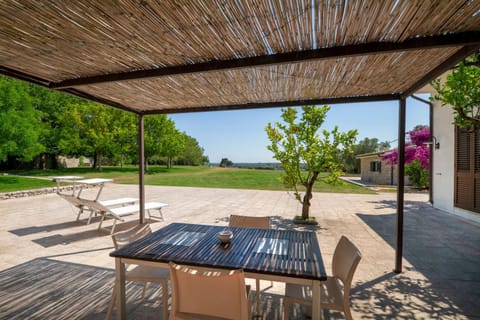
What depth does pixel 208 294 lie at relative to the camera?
62.6 inches

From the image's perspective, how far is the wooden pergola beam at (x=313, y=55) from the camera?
1.89 m

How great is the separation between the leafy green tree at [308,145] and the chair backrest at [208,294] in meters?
4.70

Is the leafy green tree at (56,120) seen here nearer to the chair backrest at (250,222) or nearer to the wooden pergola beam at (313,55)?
the wooden pergola beam at (313,55)

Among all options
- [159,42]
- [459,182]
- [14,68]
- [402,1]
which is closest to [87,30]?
[159,42]

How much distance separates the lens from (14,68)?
8.83 feet

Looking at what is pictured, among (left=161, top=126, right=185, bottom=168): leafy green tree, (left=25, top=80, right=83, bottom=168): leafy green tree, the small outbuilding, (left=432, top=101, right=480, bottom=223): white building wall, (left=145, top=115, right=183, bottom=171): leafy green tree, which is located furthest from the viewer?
(left=161, top=126, right=185, bottom=168): leafy green tree

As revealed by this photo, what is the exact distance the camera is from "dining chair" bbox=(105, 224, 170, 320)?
85.7 inches

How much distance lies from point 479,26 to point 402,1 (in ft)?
2.66

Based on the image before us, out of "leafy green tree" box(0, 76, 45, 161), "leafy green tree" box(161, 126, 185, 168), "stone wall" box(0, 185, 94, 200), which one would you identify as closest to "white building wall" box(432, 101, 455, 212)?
"stone wall" box(0, 185, 94, 200)

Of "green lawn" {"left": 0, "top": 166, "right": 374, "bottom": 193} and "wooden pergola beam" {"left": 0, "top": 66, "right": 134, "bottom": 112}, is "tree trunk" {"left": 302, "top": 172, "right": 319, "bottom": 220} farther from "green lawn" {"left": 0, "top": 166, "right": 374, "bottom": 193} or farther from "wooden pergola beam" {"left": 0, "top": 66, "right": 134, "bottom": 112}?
"wooden pergola beam" {"left": 0, "top": 66, "right": 134, "bottom": 112}

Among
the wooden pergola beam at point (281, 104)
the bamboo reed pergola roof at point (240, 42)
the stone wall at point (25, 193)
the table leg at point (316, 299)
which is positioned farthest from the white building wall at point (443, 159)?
the stone wall at point (25, 193)

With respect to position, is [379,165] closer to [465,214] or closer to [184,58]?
[465,214]

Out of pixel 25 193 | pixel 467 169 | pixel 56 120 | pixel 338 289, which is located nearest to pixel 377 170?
pixel 467 169

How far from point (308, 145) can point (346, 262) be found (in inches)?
163
